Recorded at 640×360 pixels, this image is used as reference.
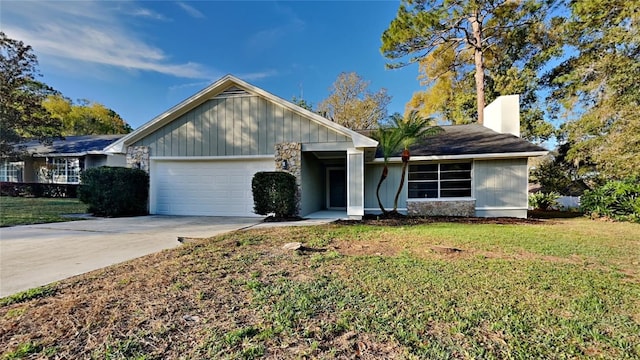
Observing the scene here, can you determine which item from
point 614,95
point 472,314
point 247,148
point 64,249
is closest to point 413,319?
point 472,314

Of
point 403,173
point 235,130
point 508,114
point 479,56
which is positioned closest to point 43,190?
point 235,130

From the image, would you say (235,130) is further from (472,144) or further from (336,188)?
(472,144)

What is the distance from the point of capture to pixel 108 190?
966 centimetres

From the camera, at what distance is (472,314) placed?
278 cm

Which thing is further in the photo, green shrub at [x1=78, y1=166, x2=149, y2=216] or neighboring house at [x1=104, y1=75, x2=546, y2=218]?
neighboring house at [x1=104, y1=75, x2=546, y2=218]

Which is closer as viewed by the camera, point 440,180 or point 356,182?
point 356,182

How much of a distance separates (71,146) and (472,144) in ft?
77.6

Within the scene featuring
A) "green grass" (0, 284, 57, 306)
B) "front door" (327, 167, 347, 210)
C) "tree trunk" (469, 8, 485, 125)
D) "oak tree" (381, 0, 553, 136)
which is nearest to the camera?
"green grass" (0, 284, 57, 306)

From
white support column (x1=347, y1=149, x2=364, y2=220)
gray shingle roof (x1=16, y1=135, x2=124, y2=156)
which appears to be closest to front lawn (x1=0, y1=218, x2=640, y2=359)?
white support column (x1=347, y1=149, x2=364, y2=220)

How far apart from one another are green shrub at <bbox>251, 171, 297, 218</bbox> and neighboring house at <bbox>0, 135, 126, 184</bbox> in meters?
12.3

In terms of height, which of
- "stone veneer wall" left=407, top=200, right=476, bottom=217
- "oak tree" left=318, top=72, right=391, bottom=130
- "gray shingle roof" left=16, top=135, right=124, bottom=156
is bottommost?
"stone veneer wall" left=407, top=200, right=476, bottom=217

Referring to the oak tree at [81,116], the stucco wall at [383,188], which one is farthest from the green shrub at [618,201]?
the oak tree at [81,116]

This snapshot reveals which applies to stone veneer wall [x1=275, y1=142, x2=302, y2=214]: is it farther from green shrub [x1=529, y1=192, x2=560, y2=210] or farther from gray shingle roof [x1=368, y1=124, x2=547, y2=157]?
green shrub [x1=529, y1=192, x2=560, y2=210]

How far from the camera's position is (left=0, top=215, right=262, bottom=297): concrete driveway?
3959 millimetres
